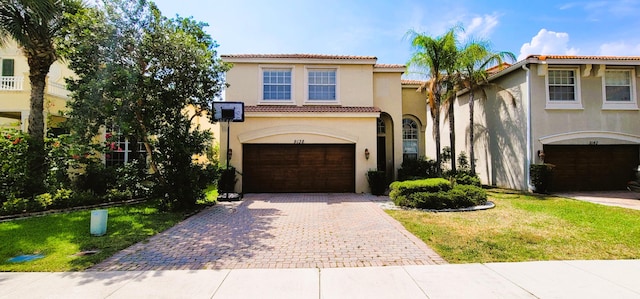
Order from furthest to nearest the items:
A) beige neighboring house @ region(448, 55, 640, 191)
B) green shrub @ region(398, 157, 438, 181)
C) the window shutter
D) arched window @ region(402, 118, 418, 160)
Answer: arched window @ region(402, 118, 418, 160) → the window shutter → green shrub @ region(398, 157, 438, 181) → beige neighboring house @ region(448, 55, 640, 191)

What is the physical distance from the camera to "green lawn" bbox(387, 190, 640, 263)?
5477mm

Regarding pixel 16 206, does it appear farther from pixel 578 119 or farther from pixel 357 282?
pixel 578 119

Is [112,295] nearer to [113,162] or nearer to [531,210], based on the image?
[531,210]

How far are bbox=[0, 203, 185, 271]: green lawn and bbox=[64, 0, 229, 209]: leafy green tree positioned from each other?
1699 mm

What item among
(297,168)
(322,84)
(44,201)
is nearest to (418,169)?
(297,168)

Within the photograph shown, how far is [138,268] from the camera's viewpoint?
16.0 ft

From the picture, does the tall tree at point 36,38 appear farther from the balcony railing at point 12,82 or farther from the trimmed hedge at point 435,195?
the trimmed hedge at point 435,195

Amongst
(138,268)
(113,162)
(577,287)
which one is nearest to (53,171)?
(113,162)

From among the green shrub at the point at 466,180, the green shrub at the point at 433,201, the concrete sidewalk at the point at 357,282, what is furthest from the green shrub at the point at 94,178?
the green shrub at the point at 466,180

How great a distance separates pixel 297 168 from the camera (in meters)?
14.0

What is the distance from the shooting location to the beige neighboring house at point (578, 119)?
13555 mm

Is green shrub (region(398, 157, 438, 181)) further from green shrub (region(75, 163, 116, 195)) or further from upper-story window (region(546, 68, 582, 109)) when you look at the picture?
green shrub (region(75, 163, 116, 195))

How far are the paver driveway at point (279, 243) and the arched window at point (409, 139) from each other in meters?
8.83

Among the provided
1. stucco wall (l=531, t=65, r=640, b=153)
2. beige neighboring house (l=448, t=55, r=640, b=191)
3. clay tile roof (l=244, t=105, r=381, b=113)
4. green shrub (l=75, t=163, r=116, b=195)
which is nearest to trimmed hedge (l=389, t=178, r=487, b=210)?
clay tile roof (l=244, t=105, r=381, b=113)
